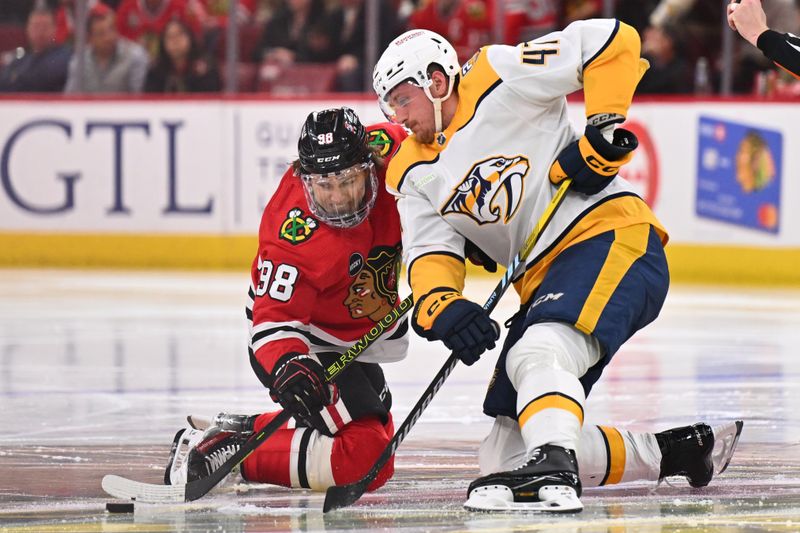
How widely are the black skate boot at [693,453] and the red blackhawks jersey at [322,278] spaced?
78 cm

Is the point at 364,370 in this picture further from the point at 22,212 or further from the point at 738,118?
the point at 22,212

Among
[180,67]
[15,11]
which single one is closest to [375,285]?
[180,67]

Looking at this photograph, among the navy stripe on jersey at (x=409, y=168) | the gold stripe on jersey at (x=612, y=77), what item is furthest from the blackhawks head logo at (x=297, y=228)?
the gold stripe on jersey at (x=612, y=77)

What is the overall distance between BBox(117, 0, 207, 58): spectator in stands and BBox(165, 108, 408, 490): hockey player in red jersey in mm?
6096

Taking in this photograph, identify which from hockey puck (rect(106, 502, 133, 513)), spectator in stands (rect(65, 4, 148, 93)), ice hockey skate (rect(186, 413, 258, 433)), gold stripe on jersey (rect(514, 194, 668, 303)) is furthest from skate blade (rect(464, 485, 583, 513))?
spectator in stands (rect(65, 4, 148, 93))

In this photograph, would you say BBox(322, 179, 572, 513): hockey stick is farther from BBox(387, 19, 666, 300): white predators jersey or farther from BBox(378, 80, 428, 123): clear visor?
BBox(378, 80, 428, 123): clear visor

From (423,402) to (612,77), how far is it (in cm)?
89

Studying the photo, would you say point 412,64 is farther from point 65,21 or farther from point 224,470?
point 65,21

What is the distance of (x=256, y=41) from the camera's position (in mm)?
9766

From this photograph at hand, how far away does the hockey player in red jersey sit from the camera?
3689mm

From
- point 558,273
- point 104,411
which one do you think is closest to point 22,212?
point 104,411

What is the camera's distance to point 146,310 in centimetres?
775

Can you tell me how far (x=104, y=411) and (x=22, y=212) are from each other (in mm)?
5258

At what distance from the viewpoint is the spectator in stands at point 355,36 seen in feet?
31.2
